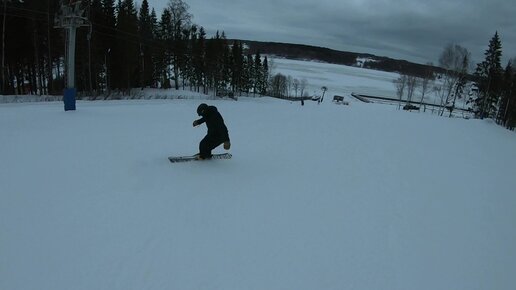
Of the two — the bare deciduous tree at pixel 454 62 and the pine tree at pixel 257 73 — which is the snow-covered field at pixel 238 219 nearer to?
the bare deciduous tree at pixel 454 62

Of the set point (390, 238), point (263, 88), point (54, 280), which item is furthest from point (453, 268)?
point (263, 88)

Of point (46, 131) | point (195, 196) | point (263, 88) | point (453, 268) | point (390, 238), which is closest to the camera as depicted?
point (453, 268)

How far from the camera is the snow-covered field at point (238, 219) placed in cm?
380

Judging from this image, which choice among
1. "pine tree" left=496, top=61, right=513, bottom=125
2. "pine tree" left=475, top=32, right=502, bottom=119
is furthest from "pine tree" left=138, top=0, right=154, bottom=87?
"pine tree" left=496, top=61, right=513, bottom=125

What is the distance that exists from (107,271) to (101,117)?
36.0 feet

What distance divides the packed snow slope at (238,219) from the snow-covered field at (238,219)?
21 millimetres

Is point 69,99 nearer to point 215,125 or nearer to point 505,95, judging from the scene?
point 215,125

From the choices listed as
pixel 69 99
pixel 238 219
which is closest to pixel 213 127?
pixel 238 219

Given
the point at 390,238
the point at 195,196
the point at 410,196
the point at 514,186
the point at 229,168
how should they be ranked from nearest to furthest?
1. the point at 390,238
2. the point at 195,196
3. the point at 410,196
4. the point at 229,168
5. the point at 514,186

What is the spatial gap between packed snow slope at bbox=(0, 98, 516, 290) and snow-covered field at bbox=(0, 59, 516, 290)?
0.07 feet

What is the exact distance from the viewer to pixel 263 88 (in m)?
78.2

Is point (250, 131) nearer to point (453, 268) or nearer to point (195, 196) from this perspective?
point (195, 196)

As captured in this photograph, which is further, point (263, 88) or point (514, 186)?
point (263, 88)

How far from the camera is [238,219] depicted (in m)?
5.16
